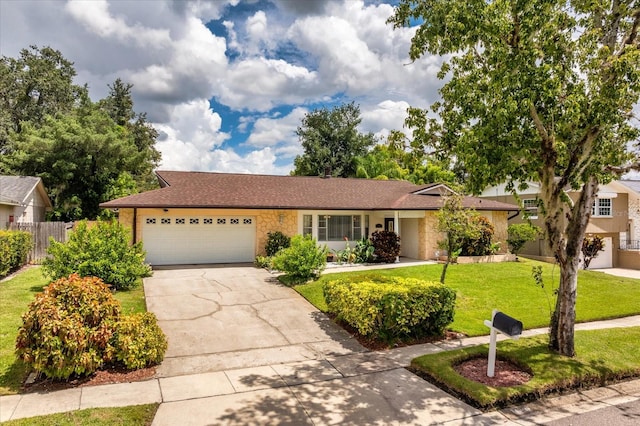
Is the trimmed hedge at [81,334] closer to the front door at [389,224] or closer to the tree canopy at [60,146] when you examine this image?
the front door at [389,224]

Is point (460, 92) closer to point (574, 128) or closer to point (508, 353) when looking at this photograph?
point (574, 128)

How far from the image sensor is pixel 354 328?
8.88 m

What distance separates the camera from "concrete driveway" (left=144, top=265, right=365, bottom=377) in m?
7.20

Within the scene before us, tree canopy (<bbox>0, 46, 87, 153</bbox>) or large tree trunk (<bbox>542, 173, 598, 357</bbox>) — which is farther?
tree canopy (<bbox>0, 46, 87, 153</bbox>)

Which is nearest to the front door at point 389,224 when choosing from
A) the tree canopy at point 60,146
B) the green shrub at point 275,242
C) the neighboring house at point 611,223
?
the green shrub at point 275,242

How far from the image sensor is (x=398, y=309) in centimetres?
786

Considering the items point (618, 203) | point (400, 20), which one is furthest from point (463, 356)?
point (618, 203)

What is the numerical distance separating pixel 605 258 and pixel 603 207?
322 centimetres

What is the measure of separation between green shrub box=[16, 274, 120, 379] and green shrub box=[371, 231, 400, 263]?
42.4ft

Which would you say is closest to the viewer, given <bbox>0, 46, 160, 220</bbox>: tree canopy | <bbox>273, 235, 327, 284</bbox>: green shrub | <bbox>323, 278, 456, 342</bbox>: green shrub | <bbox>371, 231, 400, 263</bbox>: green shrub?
<bbox>323, 278, 456, 342</bbox>: green shrub

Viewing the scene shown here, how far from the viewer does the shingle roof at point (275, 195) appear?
17109mm

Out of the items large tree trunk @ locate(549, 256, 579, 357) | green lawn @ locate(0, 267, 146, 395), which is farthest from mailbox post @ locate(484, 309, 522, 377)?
green lawn @ locate(0, 267, 146, 395)

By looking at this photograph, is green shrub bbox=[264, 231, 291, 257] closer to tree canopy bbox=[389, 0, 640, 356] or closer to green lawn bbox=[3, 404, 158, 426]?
tree canopy bbox=[389, 0, 640, 356]

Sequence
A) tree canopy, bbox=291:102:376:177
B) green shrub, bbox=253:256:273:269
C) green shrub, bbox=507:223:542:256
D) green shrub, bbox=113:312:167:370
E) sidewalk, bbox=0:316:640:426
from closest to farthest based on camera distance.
Answer: sidewalk, bbox=0:316:640:426 < green shrub, bbox=113:312:167:370 < green shrub, bbox=253:256:273:269 < green shrub, bbox=507:223:542:256 < tree canopy, bbox=291:102:376:177
